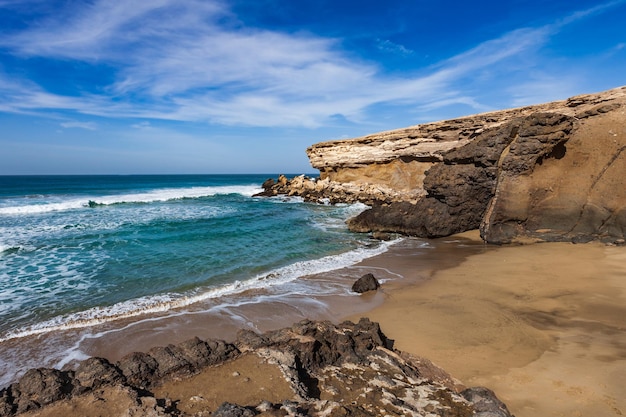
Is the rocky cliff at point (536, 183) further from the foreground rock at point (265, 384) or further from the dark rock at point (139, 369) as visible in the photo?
the dark rock at point (139, 369)

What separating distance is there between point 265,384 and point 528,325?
15.4 ft

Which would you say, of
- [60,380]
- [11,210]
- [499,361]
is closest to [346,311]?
[499,361]

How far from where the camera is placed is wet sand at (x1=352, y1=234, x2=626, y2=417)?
3842 millimetres

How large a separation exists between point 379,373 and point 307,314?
10.2 ft

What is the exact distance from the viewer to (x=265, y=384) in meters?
3.46

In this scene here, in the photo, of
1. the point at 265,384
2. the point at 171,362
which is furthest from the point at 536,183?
the point at 171,362

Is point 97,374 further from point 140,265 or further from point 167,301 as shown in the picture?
point 140,265

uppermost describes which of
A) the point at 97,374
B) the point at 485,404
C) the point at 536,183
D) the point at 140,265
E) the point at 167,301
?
the point at 536,183

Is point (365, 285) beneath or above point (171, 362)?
beneath

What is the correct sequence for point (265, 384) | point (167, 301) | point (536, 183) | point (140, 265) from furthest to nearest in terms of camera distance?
1. point (536, 183)
2. point (140, 265)
3. point (167, 301)
4. point (265, 384)

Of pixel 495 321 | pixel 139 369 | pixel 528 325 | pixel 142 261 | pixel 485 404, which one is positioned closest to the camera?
pixel 485 404

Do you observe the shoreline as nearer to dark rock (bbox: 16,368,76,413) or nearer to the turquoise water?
the turquoise water

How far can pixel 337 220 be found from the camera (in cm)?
1927

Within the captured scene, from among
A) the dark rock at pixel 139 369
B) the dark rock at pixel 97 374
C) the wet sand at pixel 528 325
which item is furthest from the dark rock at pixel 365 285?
the dark rock at pixel 97 374
